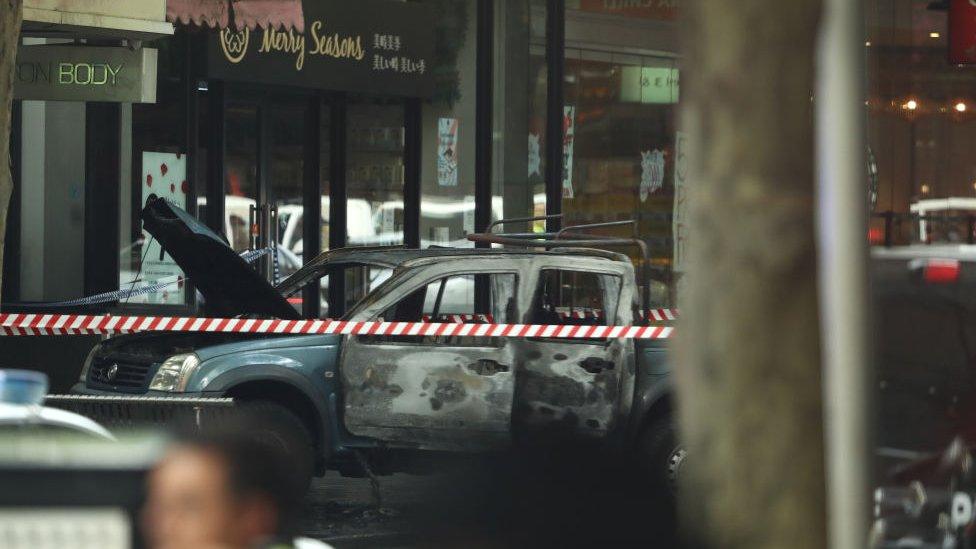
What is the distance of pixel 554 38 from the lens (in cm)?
1994

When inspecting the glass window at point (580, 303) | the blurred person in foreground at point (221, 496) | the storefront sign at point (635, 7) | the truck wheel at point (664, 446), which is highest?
the storefront sign at point (635, 7)

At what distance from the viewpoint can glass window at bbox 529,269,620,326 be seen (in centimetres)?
1062

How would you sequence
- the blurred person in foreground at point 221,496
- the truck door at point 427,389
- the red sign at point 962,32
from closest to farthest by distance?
the blurred person in foreground at point 221,496
the truck door at point 427,389
the red sign at point 962,32

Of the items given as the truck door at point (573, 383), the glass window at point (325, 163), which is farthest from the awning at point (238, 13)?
the truck door at point (573, 383)

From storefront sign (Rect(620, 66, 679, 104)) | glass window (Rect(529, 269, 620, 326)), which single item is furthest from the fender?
storefront sign (Rect(620, 66, 679, 104))

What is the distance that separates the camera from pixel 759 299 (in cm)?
368

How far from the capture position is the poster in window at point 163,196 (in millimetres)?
16125

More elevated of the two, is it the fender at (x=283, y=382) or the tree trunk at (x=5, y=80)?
the tree trunk at (x=5, y=80)

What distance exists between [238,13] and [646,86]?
259 inches

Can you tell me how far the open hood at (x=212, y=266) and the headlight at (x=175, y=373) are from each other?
3.47 feet

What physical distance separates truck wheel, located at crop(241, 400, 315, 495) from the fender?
12 centimetres

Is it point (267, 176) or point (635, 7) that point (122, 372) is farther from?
point (635, 7)

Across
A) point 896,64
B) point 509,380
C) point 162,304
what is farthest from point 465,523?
point 896,64

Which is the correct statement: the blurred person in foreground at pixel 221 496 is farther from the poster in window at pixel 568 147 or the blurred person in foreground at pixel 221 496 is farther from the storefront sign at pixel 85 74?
the poster in window at pixel 568 147
